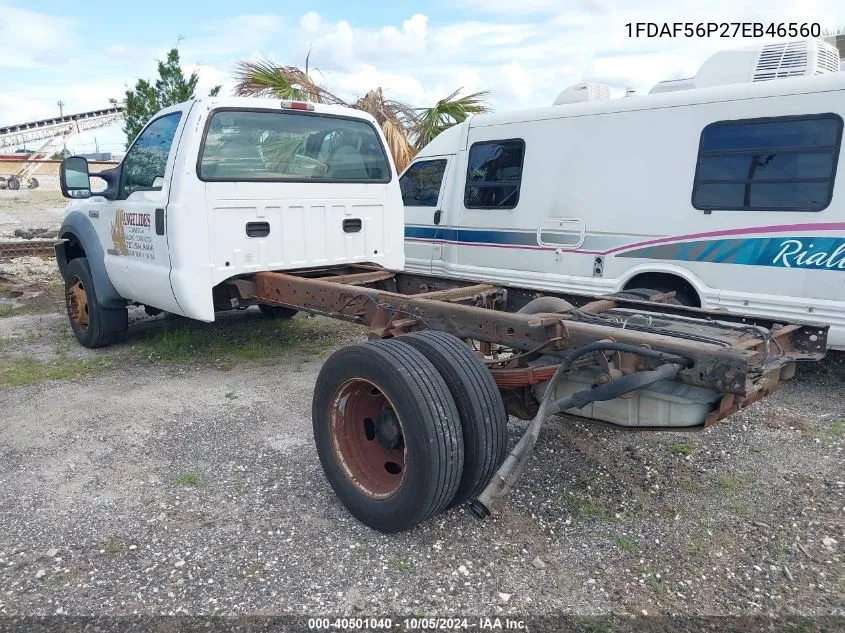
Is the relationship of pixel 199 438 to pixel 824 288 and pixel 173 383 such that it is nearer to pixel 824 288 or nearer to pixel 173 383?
pixel 173 383

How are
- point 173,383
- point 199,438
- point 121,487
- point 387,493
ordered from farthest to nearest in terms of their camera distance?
point 173,383
point 199,438
point 121,487
point 387,493

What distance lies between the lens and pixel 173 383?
575 cm

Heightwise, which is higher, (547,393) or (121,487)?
(547,393)

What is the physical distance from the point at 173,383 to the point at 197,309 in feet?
2.87

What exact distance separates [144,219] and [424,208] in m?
3.49

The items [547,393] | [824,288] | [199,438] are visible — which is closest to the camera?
[547,393]

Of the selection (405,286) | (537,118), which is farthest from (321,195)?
(537,118)

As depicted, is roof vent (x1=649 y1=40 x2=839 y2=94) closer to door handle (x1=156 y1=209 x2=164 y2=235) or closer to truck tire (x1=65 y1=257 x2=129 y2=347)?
door handle (x1=156 y1=209 x2=164 y2=235)

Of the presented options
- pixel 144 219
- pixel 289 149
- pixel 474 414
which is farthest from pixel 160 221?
pixel 474 414

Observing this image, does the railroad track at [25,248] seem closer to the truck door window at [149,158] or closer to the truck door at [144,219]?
the truck door at [144,219]

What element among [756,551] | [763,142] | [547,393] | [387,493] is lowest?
[756,551]

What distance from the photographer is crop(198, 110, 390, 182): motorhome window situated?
A: 532 cm

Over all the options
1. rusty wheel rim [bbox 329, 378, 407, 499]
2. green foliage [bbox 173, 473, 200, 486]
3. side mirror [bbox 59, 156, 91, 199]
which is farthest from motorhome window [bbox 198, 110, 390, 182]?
rusty wheel rim [bbox 329, 378, 407, 499]

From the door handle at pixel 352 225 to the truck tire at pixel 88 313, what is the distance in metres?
2.34
